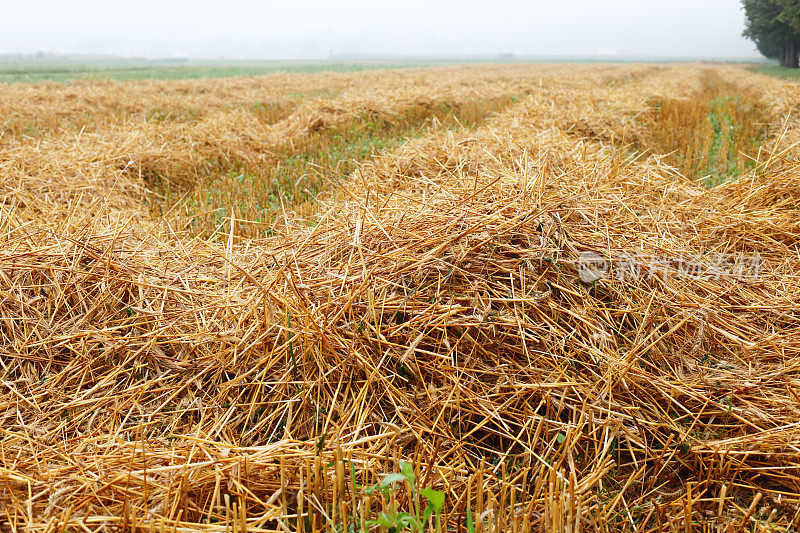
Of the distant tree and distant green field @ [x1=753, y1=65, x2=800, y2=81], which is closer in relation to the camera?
distant green field @ [x1=753, y1=65, x2=800, y2=81]

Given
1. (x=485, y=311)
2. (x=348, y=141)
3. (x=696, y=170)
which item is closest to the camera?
(x=485, y=311)

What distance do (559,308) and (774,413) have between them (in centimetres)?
87

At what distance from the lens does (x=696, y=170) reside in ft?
19.9

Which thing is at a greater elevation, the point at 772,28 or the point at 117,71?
the point at 772,28

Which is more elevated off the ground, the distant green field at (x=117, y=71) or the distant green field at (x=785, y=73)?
the distant green field at (x=117, y=71)

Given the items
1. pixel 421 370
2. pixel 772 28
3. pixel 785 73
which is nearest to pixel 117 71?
pixel 785 73

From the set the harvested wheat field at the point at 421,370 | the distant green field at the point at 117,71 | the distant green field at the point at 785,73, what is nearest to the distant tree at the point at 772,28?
the distant green field at the point at 785,73

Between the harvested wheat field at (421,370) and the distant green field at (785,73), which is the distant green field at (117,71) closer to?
the harvested wheat field at (421,370)

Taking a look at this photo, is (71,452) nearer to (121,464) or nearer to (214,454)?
(121,464)

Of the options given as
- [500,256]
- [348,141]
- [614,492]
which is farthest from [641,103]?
[614,492]

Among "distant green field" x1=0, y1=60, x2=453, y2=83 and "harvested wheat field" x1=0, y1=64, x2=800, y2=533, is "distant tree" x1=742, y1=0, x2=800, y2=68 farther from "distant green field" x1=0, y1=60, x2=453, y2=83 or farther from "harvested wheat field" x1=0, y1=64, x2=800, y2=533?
"harvested wheat field" x1=0, y1=64, x2=800, y2=533

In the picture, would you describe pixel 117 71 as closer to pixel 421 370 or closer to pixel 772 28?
pixel 421 370

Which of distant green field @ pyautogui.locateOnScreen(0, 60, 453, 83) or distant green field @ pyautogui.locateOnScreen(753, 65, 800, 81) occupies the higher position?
distant green field @ pyautogui.locateOnScreen(0, 60, 453, 83)

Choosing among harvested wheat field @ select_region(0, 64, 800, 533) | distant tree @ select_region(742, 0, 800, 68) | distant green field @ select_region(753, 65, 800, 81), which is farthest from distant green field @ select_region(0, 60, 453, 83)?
distant tree @ select_region(742, 0, 800, 68)
